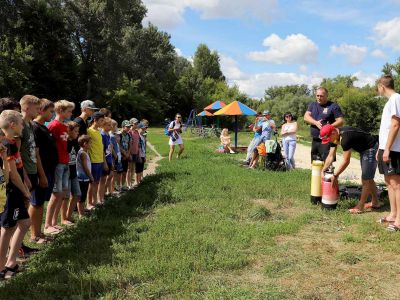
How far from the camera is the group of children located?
168 inches

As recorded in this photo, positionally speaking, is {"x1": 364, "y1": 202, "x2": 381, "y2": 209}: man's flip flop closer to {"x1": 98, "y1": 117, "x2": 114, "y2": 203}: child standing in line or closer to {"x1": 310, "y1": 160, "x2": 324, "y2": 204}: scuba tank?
{"x1": 310, "y1": 160, "x2": 324, "y2": 204}: scuba tank

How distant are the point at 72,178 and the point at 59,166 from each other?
54 centimetres

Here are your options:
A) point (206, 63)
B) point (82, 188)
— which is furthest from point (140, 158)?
point (206, 63)

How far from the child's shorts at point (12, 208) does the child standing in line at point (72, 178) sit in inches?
72.9

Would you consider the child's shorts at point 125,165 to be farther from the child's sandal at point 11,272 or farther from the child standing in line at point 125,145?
the child's sandal at point 11,272

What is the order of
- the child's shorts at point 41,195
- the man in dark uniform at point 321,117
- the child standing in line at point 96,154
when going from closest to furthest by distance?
the child's shorts at point 41,195 < the child standing in line at point 96,154 < the man in dark uniform at point 321,117

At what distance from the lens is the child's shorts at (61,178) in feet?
19.1

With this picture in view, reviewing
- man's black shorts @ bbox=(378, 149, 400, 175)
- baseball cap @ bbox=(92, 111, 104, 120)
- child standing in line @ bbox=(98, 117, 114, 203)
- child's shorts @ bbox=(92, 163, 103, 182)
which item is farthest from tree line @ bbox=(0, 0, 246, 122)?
man's black shorts @ bbox=(378, 149, 400, 175)

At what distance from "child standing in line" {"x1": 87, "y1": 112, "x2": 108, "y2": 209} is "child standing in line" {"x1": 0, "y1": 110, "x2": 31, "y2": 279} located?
2720 millimetres

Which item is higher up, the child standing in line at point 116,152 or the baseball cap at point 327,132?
the baseball cap at point 327,132

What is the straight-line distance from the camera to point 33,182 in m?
5.09

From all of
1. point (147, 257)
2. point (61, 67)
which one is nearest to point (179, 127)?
point (147, 257)

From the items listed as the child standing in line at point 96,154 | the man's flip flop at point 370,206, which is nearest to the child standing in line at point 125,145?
the child standing in line at point 96,154

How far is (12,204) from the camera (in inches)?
169
